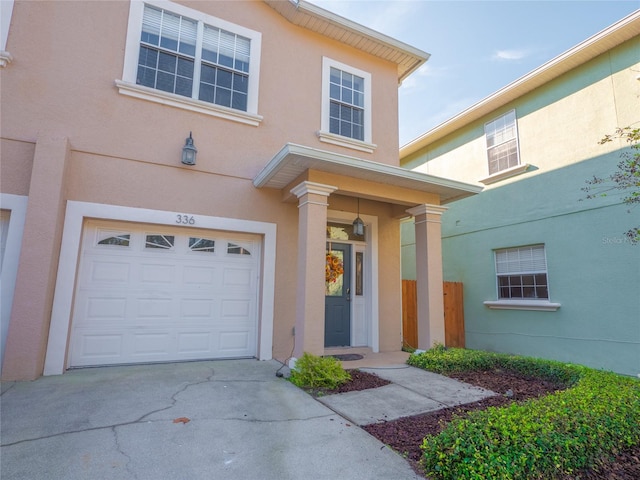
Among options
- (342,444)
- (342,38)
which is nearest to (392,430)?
(342,444)

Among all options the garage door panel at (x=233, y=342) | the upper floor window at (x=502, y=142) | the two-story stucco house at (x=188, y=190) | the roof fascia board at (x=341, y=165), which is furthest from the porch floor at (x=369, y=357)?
the upper floor window at (x=502, y=142)

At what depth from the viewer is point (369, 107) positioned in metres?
7.57

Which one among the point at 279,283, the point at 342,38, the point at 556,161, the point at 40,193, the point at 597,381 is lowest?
the point at 597,381

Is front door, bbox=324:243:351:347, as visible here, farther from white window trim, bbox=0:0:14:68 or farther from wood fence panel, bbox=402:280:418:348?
white window trim, bbox=0:0:14:68

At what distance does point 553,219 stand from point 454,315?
3.38 metres

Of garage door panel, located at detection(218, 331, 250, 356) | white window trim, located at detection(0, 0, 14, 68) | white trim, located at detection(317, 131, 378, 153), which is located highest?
white window trim, located at detection(0, 0, 14, 68)

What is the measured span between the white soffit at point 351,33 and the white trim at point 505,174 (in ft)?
11.1

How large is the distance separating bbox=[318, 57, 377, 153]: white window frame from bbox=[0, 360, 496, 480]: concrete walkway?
4.53 m

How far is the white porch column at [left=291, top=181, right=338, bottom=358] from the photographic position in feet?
16.5

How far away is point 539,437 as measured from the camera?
258cm

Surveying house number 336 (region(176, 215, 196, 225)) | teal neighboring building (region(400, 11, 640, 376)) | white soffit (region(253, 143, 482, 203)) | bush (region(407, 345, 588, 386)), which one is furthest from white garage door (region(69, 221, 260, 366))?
teal neighboring building (region(400, 11, 640, 376))

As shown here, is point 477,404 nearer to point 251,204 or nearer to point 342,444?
point 342,444

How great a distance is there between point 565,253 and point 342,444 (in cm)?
678

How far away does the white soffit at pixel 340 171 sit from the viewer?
4938 mm
